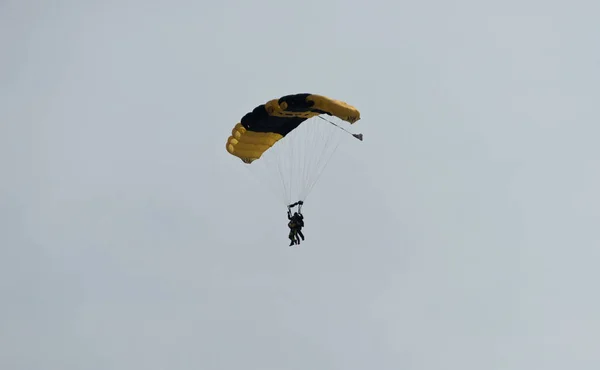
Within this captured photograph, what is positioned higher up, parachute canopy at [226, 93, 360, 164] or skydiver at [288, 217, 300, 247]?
parachute canopy at [226, 93, 360, 164]

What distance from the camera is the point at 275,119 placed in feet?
230

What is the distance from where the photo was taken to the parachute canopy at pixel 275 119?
66000mm

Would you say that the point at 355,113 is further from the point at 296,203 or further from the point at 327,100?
the point at 296,203

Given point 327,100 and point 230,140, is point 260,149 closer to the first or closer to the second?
point 230,140

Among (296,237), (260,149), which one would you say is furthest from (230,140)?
(296,237)

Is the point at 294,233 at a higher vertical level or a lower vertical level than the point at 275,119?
lower

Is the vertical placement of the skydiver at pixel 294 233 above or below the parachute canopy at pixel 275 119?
below

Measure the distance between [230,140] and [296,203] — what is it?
5330 millimetres

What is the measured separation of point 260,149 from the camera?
7344cm

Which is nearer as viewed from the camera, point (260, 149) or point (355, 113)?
point (355, 113)

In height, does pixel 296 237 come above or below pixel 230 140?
below

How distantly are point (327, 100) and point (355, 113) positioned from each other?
1506mm

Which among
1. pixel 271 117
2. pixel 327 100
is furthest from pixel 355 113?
pixel 271 117

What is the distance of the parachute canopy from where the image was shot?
6600cm
